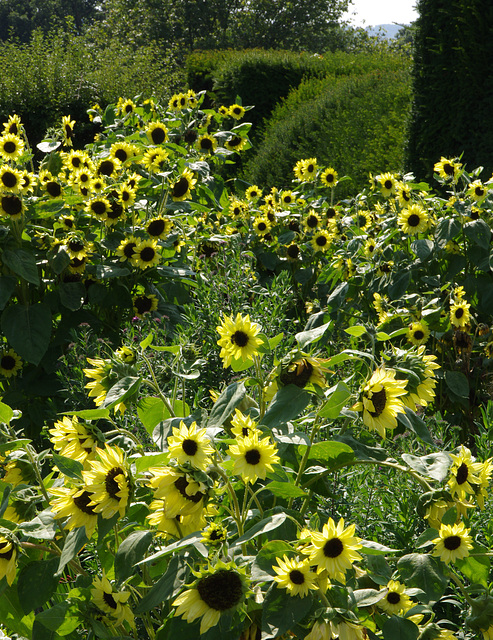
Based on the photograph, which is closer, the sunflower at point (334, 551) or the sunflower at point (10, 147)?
the sunflower at point (334, 551)

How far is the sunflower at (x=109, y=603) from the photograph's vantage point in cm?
114

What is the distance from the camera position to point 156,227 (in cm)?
315

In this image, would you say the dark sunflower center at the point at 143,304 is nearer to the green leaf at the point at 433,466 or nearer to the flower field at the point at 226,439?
the flower field at the point at 226,439

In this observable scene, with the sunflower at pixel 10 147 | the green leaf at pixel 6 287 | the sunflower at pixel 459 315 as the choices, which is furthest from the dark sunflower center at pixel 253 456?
the sunflower at pixel 10 147

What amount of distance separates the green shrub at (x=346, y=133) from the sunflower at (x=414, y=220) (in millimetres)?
4205

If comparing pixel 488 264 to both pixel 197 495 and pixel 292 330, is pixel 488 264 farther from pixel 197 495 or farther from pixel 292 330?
pixel 197 495

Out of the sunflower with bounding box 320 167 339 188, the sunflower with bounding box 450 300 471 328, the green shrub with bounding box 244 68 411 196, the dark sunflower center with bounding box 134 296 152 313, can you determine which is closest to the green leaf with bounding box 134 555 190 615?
the sunflower with bounding box 450 300 471 328

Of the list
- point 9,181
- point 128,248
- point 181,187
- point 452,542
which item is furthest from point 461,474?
point 181,187

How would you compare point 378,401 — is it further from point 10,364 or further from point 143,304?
point 10,364

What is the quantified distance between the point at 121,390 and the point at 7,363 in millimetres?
1896

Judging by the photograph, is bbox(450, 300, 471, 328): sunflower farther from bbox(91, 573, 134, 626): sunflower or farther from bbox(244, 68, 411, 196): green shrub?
bbox(244, 68, 411, 196): green shrub

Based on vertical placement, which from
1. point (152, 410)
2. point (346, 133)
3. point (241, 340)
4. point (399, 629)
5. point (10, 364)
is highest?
point (241, 340)

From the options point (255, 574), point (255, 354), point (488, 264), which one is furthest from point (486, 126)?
point (255, 574)

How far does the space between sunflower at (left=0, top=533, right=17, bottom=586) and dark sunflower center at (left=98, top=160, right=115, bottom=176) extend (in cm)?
253
